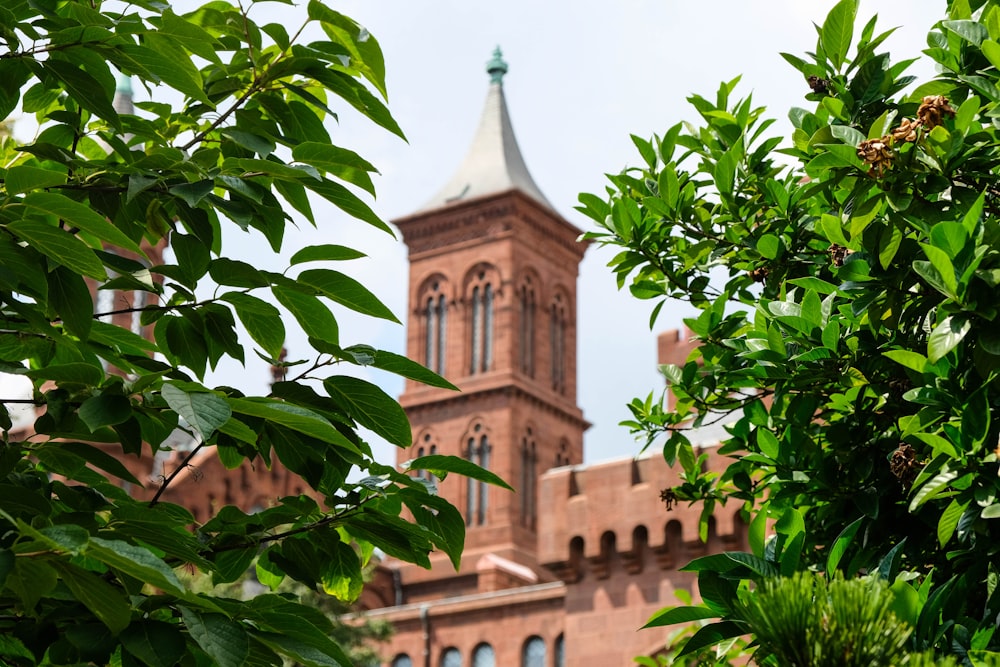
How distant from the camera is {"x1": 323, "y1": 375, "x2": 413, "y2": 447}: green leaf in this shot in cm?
272

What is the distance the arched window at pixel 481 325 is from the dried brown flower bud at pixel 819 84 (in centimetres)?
4222

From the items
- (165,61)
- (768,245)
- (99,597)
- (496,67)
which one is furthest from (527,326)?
(99,597)

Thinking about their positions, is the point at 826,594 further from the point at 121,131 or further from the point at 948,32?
the point at 948,32

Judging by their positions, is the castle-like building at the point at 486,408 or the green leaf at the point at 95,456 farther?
the castle-like building at the point at 486,408

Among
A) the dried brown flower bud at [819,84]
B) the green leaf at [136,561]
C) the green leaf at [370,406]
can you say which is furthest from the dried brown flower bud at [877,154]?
the green leaf at [136,561]

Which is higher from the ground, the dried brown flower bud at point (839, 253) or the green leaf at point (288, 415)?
the dried brown flower bud at point (839, 253)

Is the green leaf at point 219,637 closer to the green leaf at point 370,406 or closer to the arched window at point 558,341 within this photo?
the green leaf at point 370,406

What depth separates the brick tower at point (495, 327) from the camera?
4519 cm

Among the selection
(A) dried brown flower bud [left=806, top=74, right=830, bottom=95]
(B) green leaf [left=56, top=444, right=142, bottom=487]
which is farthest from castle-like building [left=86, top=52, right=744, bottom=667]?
(B) green leaf [left=56, top=444, right=142, bottom=487]

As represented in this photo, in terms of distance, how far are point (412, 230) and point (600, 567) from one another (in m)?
26.4

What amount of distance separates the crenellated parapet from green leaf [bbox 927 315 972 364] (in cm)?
1962

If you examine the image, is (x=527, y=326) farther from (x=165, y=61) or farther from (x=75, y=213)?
(x=75, y=213)

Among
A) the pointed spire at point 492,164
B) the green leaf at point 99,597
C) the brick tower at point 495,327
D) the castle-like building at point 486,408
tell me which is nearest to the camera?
the green leaf at point 99,597

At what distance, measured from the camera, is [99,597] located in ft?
7.14
